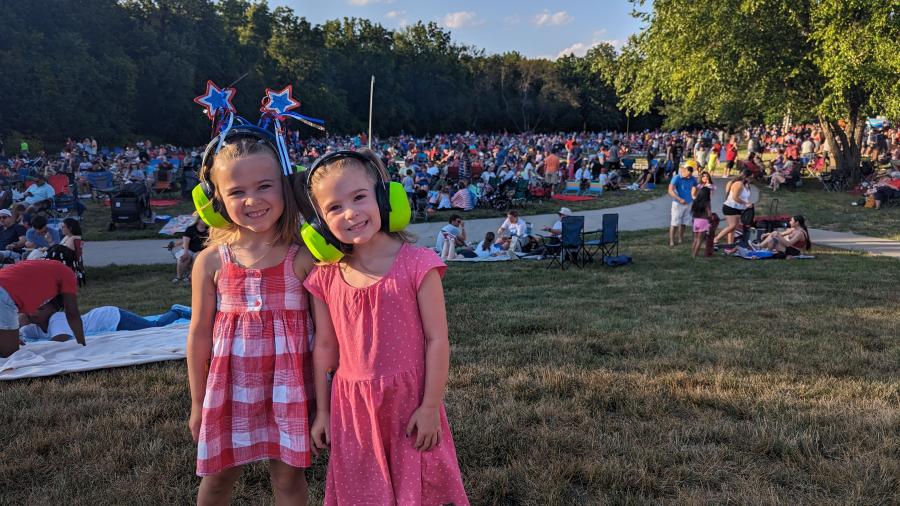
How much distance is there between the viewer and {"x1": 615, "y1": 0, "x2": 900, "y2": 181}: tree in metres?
17.3

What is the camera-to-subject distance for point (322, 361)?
2150mm

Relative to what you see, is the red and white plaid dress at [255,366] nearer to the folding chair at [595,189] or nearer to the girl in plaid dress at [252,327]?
the girl in plaid dress at [252,327]

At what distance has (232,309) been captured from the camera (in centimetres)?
218

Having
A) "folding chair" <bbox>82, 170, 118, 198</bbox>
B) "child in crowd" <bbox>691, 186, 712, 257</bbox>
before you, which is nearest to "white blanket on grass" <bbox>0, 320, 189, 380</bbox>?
"child in crowd" <bbox>691, 186, 712, 257</bbox>

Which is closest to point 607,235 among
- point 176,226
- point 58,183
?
point 176,226

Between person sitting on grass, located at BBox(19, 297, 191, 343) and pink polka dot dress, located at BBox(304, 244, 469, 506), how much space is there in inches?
193

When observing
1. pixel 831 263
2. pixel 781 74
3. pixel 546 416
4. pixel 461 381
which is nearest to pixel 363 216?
pixel 546 416

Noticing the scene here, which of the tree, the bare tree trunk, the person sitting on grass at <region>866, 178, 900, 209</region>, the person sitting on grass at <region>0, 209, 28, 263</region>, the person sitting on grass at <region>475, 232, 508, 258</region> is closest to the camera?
the person sitting on grass at <region>0, 209, 28, 263</region>

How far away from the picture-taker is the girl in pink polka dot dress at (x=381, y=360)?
2.04 meters

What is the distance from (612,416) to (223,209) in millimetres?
2690

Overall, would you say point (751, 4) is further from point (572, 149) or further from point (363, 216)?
point (363, 216)

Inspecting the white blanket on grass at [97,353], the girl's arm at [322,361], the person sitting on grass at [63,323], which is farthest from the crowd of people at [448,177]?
the girl's arm at [322,361]

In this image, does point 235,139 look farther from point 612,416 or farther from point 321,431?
point 612,416

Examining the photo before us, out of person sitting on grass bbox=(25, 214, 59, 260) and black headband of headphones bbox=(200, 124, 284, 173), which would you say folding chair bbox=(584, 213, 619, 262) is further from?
black headband of headphones bbox=(200, 124, 284, 173)
